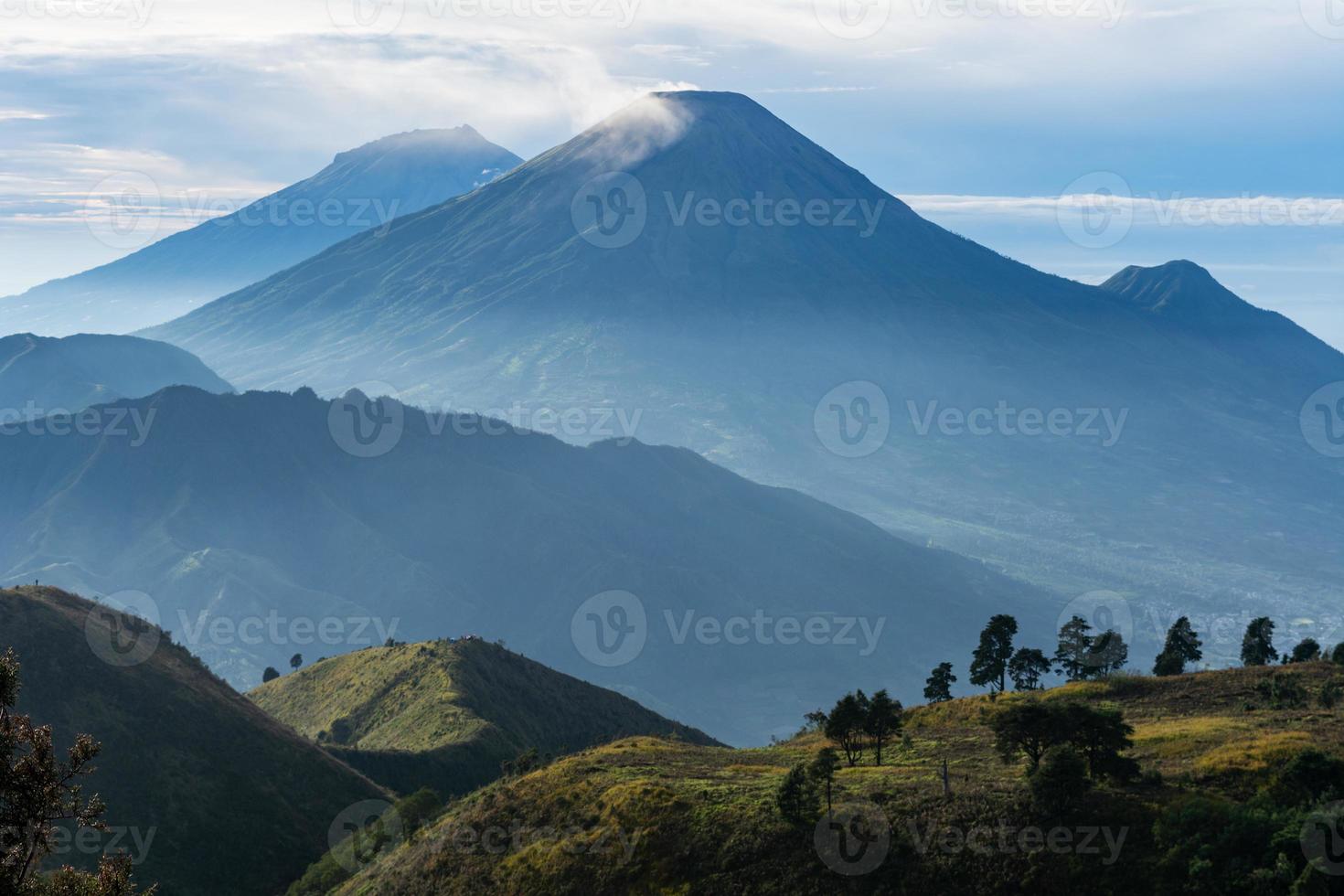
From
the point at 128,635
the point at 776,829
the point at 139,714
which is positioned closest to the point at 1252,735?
the point at 776,829

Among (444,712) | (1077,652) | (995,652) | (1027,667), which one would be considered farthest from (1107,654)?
(444,712)

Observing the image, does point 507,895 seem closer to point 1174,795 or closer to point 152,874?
point 1174,795

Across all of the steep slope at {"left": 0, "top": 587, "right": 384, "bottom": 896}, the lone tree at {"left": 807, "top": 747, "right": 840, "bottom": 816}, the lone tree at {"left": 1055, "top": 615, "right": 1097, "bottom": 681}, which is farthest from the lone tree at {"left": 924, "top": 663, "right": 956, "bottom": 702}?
the steep slope at {"left": 0, "top": 587, "right": 384, "bottom": 896}

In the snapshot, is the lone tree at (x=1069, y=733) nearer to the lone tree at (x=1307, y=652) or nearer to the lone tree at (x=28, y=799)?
the lone tree at (x=28, y=799)

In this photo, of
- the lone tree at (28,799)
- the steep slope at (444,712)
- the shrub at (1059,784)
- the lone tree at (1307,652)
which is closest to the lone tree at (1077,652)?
the lone tree at (1307,652)

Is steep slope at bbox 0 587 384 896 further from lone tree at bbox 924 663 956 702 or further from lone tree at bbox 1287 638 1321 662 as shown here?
lone tree at bbox 1287 638 1321 662

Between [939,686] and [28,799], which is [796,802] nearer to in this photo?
[28,799]
